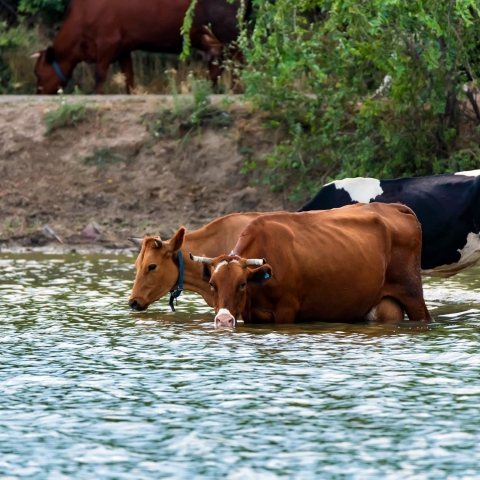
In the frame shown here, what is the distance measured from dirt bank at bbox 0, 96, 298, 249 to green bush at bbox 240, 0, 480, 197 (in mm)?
720

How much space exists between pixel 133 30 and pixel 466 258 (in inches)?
441

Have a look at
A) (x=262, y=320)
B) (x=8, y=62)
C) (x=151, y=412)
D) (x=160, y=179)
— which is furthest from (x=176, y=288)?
(x=8, y=62)

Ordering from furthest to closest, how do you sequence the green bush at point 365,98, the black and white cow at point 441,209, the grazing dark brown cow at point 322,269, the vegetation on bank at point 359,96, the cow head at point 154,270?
1. the green bush at point 365,98
2. the vegetation on bank at point 359,96
3. the black and white cow at point 441,209
4. the cow head at point 154,270
5. the grazing dark brown cow at point 322,269

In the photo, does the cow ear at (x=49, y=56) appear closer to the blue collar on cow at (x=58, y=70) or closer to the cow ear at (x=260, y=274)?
the blue collar on cow at (x=58, y=70)

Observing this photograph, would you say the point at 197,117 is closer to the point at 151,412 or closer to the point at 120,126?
the point at 120,126

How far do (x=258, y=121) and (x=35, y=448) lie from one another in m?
14.3

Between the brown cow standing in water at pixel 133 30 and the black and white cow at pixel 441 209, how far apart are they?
9.99m

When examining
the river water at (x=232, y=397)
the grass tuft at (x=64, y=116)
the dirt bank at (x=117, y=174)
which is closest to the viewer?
the river water at (x=232, y=397)

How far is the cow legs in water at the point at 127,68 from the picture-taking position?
74.2 feet

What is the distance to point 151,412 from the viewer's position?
24.1 ft

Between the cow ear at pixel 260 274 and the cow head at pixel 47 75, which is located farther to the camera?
the cow head at pixel 47 75

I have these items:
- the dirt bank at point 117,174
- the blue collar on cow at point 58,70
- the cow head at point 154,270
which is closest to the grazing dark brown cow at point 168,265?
the cow head at point 154,270

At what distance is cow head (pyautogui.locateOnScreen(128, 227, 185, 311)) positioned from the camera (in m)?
11.0

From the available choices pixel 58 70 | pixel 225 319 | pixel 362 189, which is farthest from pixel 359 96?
pixel 225 319
